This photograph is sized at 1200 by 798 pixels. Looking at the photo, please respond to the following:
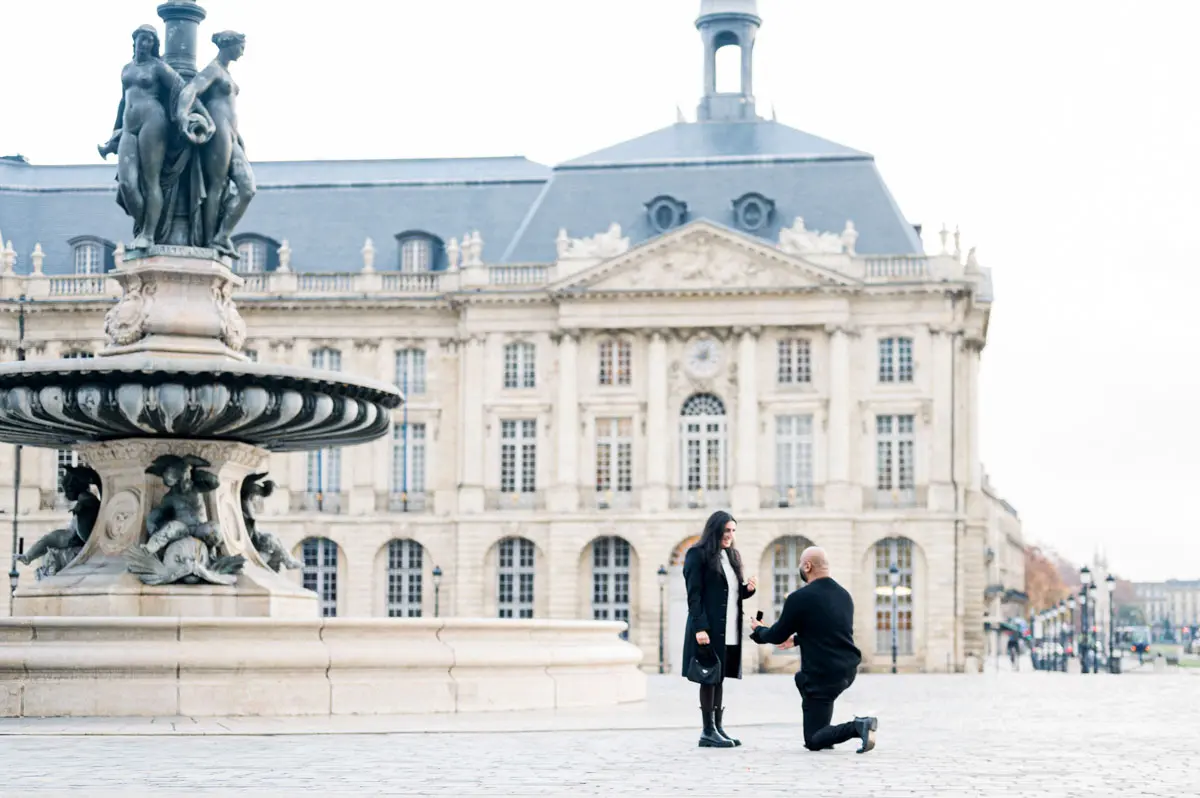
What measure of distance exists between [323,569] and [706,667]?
52446 millimetres

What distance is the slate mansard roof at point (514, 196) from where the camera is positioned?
2581 inches

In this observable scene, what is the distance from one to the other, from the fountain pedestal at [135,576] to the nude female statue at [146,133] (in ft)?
Answer: 6.87

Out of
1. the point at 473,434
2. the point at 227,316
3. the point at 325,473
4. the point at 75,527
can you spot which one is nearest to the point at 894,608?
the point at 473,434

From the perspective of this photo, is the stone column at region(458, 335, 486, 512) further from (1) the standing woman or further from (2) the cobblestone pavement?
(1) the standing woman

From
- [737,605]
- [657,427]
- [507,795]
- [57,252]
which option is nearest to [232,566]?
[737,605]

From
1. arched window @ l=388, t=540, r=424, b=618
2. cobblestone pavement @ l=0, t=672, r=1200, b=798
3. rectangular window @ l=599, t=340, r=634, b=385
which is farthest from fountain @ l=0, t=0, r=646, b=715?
arched window @ l=388, t=540, r=424, b=618

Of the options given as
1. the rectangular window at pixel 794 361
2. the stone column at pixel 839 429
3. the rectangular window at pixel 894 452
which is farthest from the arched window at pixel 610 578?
the rectangular window at pixel 894 452

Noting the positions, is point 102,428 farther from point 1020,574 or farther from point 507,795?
point 1020,574

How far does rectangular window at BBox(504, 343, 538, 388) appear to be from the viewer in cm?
6569

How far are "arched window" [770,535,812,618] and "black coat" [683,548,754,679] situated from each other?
159ft

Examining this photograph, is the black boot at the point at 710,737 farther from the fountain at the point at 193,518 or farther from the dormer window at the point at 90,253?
the dormer window at the point at 90,253

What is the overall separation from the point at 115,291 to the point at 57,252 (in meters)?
Answer: 3.86

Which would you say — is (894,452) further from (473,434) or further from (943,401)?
(473,434)

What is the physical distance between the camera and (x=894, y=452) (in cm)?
6400
